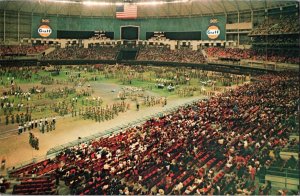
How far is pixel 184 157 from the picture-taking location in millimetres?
19266

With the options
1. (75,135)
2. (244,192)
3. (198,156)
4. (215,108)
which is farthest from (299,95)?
(75,135)

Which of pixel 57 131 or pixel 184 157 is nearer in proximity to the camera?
pixel 184 157

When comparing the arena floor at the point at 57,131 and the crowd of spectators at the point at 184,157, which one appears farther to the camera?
A: the arena floor at the point at 57,131

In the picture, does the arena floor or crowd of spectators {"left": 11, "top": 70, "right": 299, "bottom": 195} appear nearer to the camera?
crowd of spectators {"left": 11, "top": 70, "right": 299, "bottom": 195}

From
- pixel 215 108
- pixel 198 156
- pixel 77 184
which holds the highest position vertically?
pixel 215 108

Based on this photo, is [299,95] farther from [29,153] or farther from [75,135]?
[29,153]

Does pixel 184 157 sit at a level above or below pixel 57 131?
above

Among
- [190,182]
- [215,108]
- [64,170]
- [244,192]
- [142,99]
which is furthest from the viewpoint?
[142,99]

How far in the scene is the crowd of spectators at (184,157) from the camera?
1652 centimetres

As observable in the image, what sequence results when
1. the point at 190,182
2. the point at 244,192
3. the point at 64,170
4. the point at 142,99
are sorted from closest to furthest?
1. the point at 244,192
2. the point at 190,182
3. the point at 64,170
4. the point at 142,99

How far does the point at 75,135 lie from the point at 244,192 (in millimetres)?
17938

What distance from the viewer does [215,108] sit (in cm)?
3014

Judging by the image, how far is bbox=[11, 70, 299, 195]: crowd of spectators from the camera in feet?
54.2

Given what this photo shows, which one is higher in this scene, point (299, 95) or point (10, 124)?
point (299, 95)
